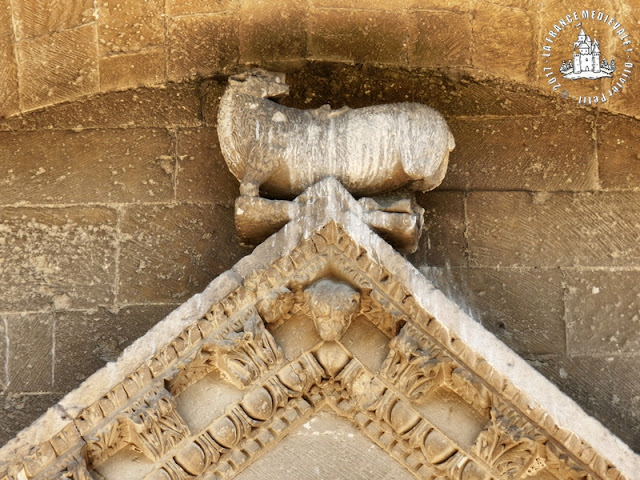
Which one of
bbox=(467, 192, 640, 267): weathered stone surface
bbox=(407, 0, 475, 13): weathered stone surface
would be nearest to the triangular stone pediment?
bbox=(467, 192, 640, 267): weathered stone surface

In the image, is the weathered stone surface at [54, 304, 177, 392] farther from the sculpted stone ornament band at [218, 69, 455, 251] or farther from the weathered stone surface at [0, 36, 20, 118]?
the weathered stone surface at [0, 36, 20, 118]

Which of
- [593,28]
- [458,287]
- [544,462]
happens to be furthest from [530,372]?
[593,28]

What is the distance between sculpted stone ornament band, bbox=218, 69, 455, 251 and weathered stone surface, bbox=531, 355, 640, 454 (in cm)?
96

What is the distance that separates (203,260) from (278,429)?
1110mm

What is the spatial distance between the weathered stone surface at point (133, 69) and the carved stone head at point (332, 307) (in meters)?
1.79

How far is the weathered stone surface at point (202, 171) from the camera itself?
246 inches

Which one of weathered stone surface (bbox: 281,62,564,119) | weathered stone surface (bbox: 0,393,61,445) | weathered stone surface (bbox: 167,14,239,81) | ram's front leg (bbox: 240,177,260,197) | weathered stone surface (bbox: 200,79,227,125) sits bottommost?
weathered stone surface (bbox: 0,393,61,445)

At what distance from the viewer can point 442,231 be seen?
6.18m

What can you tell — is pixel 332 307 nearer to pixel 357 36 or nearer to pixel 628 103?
pixel 357 36

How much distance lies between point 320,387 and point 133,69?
216 cm

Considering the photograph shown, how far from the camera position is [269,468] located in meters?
5.33

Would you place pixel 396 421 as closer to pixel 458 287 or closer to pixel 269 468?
pixel 269 468

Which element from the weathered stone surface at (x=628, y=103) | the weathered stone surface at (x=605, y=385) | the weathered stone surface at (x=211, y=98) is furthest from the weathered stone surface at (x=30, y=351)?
the weathered stone surface at (x=628, y=103)

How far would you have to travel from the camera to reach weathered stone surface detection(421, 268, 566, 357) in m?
5.91
